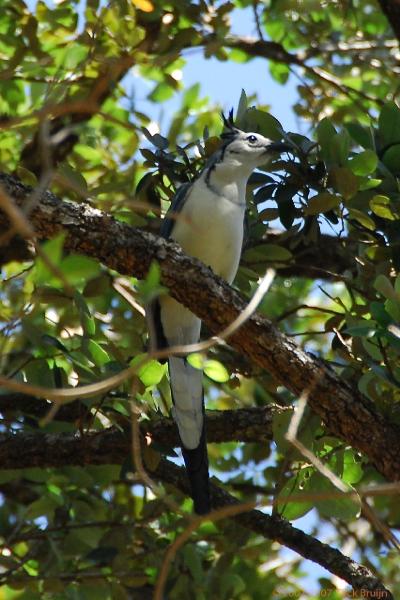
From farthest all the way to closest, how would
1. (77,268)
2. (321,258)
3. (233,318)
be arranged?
(321,258) < (233,318) < (77,268)

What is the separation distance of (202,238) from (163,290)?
1824 millimetres

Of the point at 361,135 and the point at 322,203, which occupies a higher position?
the point at 361,135

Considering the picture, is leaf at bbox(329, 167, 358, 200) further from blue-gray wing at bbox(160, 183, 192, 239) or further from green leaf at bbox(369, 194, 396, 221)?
blue-gray wing at bbox(160, 183, 192, 239)

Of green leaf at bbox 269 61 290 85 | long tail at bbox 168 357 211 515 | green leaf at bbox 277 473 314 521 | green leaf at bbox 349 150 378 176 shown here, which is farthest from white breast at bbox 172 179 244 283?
green leaf at bbox 269 61 290 85

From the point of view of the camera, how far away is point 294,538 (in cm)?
356

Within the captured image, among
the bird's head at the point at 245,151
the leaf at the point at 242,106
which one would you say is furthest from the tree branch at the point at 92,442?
the leaf at the point at 242,106

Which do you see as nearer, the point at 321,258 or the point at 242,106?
the point at 242,106

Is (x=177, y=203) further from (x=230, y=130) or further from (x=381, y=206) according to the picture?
(x=381, y=206)

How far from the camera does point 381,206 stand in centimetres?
341

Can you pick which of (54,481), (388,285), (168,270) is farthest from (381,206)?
(54,481)

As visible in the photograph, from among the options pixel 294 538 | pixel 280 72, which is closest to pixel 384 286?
pixel 294 538

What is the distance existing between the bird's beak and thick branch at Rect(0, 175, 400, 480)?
90cm

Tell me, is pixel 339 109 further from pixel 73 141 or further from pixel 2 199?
pixel 2 199

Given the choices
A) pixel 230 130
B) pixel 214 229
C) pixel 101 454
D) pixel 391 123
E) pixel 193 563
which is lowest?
pixel 193 563
